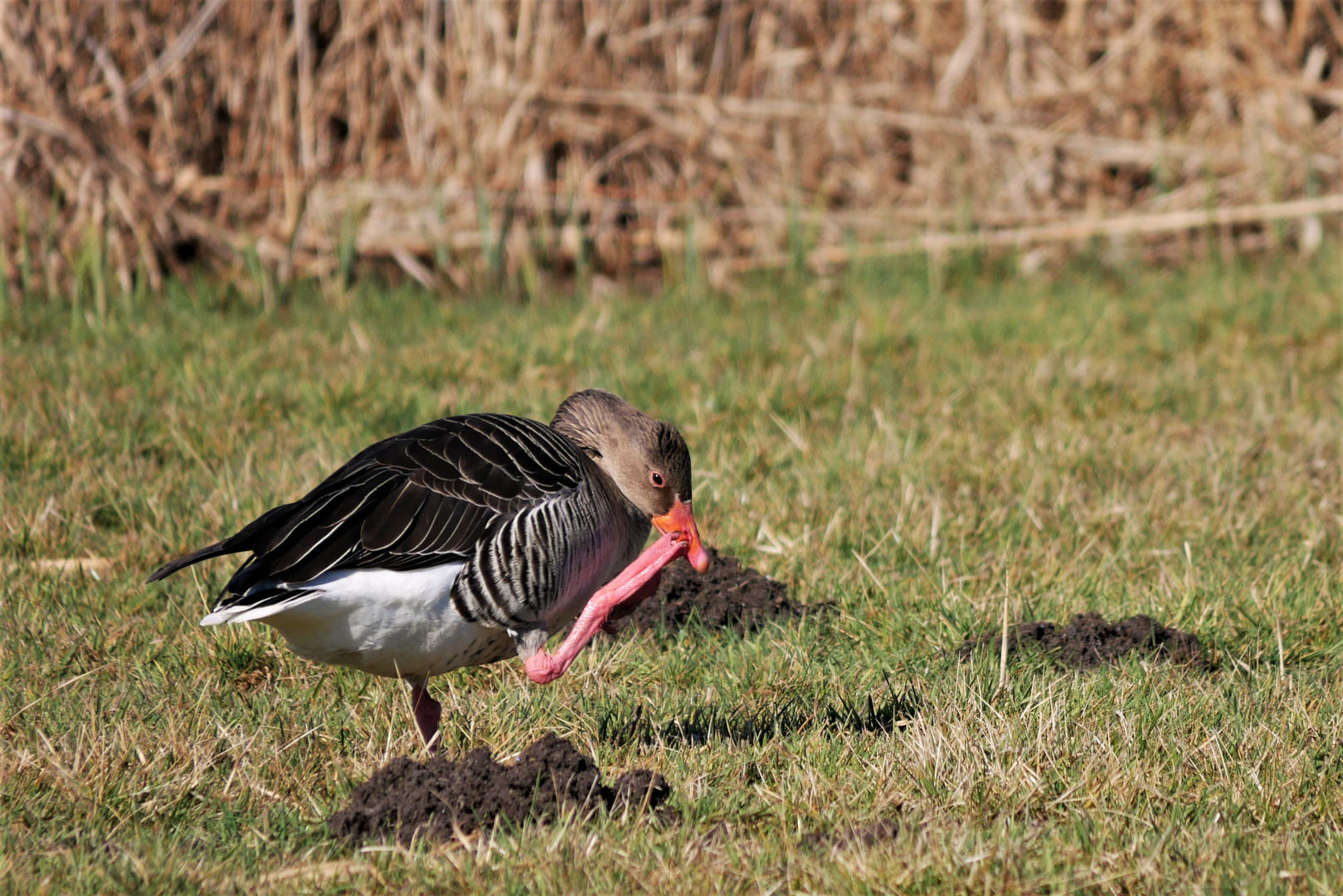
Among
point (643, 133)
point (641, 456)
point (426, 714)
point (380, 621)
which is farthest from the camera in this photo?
point (643, 133)

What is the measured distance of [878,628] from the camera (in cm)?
419

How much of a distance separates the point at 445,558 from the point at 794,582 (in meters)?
1.53

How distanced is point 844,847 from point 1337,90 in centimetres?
741

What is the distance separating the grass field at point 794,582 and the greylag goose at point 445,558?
0.28m

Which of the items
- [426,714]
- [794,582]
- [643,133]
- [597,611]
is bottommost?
[794,582]

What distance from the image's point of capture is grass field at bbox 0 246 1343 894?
292 centimetres

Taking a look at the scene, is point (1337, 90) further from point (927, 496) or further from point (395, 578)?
point (395, 578)

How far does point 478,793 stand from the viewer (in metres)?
3.01

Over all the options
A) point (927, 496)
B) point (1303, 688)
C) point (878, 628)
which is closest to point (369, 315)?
point (927, 496)

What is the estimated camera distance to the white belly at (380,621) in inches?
127

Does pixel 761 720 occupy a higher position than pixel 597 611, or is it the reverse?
pixel 597 611

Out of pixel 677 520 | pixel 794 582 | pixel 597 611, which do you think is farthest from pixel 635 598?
pixel 794 582

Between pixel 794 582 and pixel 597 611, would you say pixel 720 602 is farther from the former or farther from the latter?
pixel 597 611

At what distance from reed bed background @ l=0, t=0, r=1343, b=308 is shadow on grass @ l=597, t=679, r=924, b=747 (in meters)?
4.36
